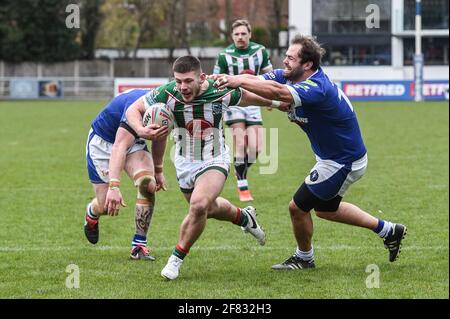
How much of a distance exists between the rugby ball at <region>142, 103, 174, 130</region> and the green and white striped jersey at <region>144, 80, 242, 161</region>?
12cm

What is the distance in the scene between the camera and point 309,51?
7016 millimetres

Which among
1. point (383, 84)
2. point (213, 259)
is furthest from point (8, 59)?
point (213, 259)

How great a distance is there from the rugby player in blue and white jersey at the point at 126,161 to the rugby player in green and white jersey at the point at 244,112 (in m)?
3.70

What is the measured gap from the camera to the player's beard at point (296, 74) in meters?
7.10

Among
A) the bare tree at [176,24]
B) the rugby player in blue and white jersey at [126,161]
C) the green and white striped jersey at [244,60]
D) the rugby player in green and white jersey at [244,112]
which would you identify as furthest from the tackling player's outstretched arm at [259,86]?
the bare tree at [176,24]

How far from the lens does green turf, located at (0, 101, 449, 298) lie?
22.0 ft

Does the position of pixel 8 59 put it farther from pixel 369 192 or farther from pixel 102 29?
pixel 369 192

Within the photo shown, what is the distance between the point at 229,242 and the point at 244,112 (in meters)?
3.62

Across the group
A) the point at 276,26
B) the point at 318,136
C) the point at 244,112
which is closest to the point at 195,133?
the point at 318,136

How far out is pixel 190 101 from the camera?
23.4 feet

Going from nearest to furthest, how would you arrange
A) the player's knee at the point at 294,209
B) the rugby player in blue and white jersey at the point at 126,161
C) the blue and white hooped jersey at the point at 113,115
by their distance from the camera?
the player's knee at the point at 294,209
the rugby player in blue and white jersey at the point at 126,161
the blue and white hooped jersey at the point at 113,115

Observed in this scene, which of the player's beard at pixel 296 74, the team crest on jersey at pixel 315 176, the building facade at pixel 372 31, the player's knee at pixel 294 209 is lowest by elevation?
the player's knee at pixel 294 209

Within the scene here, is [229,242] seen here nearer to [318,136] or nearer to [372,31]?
[318,136]

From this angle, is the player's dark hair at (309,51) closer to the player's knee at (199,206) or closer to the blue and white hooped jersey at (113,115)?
the player's knee at (199,206)
